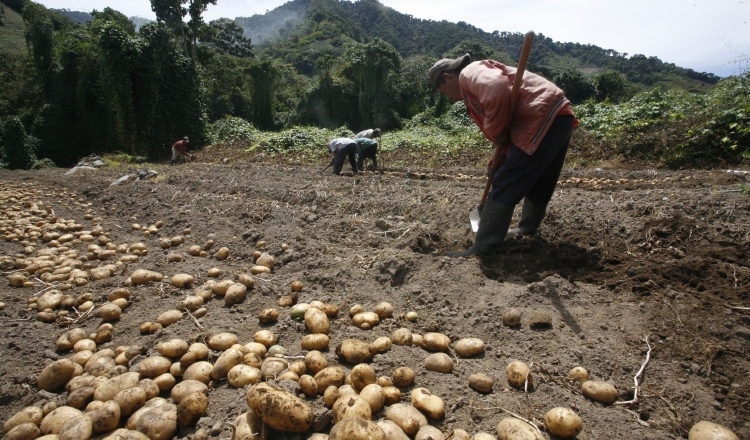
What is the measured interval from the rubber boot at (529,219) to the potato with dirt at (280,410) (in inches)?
92.1

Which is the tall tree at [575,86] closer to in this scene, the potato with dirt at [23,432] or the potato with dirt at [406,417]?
the potato with dirt at [406,417]

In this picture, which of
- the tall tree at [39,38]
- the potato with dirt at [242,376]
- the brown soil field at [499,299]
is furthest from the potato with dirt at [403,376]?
the tall tree at [39,38]

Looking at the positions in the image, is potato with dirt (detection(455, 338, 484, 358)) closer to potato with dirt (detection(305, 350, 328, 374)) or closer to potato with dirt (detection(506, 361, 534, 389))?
potato with dirt (detection(506, 361, 534, 389))

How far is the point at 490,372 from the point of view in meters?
1.73

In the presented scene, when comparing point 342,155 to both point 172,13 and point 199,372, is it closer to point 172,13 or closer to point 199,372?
point 199,372

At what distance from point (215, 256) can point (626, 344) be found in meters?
2.97

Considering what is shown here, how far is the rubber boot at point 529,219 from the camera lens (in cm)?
314

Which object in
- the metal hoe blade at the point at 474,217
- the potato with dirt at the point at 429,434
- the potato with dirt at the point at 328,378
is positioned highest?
the metal hoe blade at the point at 474,217

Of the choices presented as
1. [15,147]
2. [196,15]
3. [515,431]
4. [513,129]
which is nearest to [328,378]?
[515,431]

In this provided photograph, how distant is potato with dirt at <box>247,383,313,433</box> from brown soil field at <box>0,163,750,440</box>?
0.27 ft

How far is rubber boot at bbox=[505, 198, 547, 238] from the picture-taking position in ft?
10.3

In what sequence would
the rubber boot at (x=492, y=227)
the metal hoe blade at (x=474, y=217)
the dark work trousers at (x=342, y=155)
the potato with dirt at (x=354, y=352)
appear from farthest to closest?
the dark work trousers at (x=342, y=155) < the metal hoe blade at (x=474, y=217) < the rubber boot at (x=492, y=227) < the potato with dirt at (x=354, y=352)

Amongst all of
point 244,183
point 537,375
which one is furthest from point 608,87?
point 537,375

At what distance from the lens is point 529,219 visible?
3.20 meters
